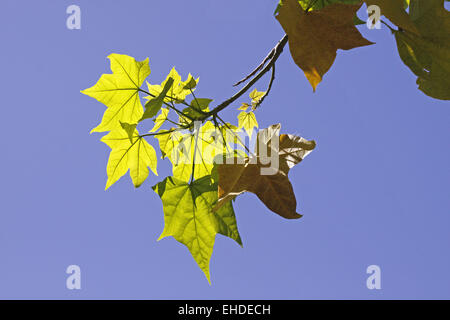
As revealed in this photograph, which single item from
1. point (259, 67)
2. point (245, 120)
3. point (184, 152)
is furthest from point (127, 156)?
point (245, 120)

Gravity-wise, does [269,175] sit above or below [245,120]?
below

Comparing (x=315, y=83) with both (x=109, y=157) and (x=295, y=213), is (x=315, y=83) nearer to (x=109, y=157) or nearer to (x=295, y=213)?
(x=295, y=213)

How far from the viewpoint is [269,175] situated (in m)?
0.36

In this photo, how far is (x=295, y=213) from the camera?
1.14 feet

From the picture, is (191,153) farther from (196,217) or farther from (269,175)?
(269,175)

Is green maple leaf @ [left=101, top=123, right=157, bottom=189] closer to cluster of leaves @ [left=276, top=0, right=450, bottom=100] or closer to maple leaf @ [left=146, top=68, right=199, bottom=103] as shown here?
maple leaf @ [left=146, top=68, right=199, bottom=103]

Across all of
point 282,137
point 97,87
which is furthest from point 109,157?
point 282,137

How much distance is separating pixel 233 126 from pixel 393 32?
0.86 ft

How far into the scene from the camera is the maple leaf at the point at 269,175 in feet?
1.14

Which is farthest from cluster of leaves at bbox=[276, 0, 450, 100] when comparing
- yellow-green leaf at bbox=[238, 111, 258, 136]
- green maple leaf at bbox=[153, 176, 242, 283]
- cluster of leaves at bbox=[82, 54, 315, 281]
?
yellow-green leaf at bbox=[238, 111, 258, 136]

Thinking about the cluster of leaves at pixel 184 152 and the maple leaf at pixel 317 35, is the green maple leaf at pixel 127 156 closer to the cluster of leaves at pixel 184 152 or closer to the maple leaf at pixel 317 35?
the cluster of leaves at pixel 184 152

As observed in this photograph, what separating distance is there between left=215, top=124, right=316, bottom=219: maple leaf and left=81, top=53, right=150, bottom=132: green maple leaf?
0.71 feet

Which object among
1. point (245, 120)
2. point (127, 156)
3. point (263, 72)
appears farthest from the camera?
point (245, 120)

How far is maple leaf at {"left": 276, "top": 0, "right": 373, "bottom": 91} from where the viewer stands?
0.29 meters
